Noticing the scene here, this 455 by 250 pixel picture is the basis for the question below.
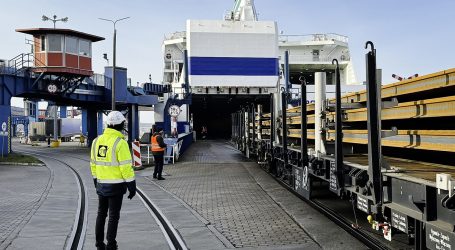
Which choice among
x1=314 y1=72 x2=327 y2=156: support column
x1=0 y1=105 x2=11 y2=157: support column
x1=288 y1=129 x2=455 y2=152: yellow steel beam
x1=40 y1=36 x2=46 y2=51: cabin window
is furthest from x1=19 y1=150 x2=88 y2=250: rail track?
x1=40 y1=36 x2=46 y2=51: cabin window

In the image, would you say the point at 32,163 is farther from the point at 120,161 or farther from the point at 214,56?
the point at 120,161

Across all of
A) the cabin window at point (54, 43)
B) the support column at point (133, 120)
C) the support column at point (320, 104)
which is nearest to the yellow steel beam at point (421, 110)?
the support column at point (320, 104)

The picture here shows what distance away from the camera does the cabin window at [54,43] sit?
27.9 m

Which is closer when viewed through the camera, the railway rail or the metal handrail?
the railway rail

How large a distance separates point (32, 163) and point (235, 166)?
10.2 metres

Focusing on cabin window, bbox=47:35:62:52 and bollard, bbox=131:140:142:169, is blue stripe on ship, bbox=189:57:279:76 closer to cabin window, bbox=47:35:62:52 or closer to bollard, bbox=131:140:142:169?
cabin window, bbox=47:35:62:52

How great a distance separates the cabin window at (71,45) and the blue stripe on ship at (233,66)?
7608 mm

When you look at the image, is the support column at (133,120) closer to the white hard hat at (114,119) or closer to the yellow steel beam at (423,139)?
the white hard hat at (114,119)

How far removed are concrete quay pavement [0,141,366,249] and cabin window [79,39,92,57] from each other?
57.8 ft

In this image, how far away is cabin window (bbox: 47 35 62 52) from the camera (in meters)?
27.9

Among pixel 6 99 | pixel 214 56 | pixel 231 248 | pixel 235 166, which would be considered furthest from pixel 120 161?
pixel 214 56

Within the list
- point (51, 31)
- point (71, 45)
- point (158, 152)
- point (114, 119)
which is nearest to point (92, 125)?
point (71, 45)

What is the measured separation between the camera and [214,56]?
31.1 m

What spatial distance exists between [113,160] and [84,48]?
26153mm
